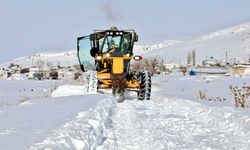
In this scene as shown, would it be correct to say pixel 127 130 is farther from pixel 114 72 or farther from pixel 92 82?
pixel 114 72

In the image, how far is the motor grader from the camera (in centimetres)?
1697

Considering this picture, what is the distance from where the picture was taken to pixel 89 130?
7.27 metres

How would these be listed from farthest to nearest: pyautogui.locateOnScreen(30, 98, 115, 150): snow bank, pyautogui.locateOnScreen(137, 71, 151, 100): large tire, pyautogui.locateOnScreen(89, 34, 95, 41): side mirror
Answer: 1. pyautogui.locateOnScreen(89, 34, 95, 41): side mirror
2. pyautogui.locateOnScreen(137, 71, 151, 100): large tire
3. pyautogui.locateOnScreen(30, 98, 115, 150): snow bank

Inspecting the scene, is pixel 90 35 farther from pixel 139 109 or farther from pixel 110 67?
pixel 139 109

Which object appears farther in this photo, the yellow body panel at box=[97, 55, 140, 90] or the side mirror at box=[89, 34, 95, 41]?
the side mirror at box=[89, 34, 95, 41]

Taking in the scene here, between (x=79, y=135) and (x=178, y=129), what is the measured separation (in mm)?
3333

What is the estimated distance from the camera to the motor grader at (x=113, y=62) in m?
17.0

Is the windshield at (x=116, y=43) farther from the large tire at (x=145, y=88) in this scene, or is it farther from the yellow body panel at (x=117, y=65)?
the large tire at (x=145, y=88)

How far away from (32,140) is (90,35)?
1207 cm

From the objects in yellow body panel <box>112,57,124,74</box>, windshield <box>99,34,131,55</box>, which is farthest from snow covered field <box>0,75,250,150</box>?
windshield <box>99,34,131,55</box>

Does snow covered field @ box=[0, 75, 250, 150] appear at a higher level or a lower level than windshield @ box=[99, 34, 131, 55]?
lower

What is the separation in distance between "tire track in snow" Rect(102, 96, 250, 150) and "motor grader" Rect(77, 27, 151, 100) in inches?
156

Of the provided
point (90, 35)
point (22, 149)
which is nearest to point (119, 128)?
point (22, 149)

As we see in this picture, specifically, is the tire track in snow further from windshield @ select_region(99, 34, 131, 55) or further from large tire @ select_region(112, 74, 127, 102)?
windshield @ select_region(99, 34, 131, 55)
